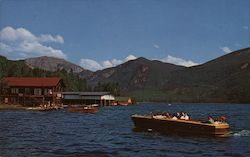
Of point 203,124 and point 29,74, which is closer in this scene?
point 203,124

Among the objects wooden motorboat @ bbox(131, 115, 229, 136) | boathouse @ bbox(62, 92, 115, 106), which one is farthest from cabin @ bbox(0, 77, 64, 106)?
wooden motorboat @ bbox(131, 115, 229, 136)

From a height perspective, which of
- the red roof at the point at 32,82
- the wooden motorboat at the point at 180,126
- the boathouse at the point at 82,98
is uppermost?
the red roof at the point at 32,82

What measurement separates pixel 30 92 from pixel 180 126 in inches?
2948

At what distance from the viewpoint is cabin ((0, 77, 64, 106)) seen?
10731cm

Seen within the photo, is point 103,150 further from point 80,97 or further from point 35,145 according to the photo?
point 80,97

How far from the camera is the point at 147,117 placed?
43.7 meters

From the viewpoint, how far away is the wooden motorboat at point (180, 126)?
3922cm

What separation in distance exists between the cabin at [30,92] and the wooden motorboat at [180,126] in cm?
6655

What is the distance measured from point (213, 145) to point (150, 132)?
10.4 metres

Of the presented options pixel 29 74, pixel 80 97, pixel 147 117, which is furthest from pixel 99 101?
pixel 147 117

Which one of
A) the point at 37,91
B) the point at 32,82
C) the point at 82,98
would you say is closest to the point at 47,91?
the point at 37,91

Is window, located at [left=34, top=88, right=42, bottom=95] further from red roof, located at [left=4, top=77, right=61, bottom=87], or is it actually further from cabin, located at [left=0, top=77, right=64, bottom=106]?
red roof, located at [left=4, top=77, right=61, bottom=87]

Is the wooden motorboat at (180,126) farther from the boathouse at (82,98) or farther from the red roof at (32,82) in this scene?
the boathouse at (82,98)

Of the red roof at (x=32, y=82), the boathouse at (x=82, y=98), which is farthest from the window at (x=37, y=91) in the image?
the boathouse at (x=82, y=98)
